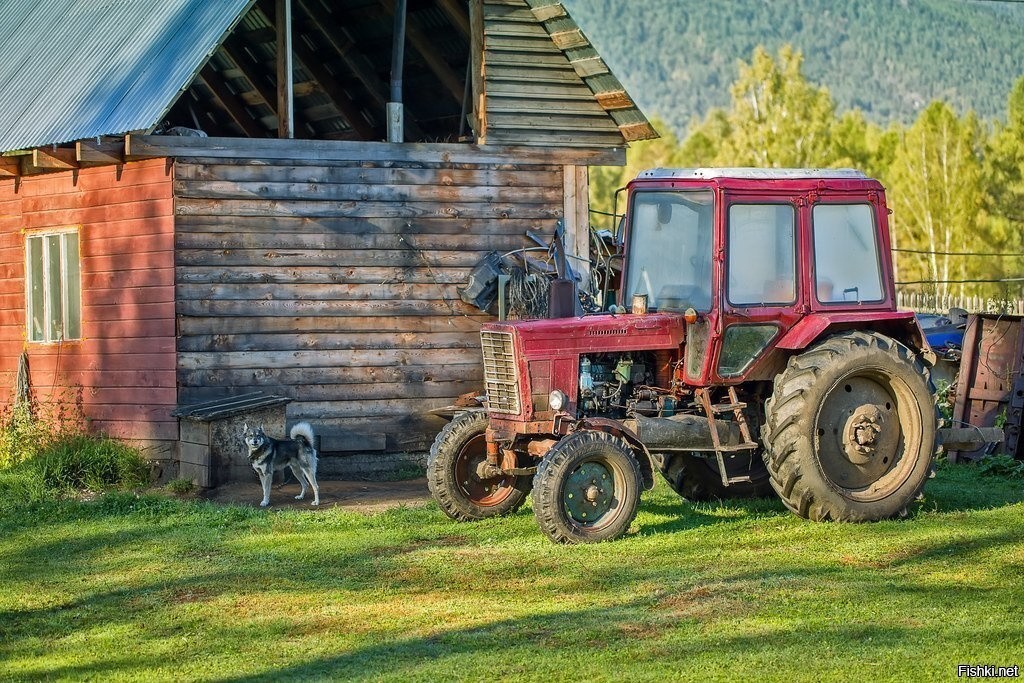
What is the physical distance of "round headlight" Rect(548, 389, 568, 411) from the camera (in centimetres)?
1006

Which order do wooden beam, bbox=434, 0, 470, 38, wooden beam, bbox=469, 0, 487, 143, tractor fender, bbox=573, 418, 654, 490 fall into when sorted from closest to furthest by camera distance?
tractor fender, bbox=573, 418, 654, 490
wooden beam, bbox=469, 0, 487, 143
wooden beam, bbox=434, 0, 470, 38

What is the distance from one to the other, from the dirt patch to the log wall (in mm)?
808

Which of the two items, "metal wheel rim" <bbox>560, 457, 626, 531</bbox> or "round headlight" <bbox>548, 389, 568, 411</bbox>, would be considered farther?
"round headlight" <bbox>548, 389, 568, 411</bbox>

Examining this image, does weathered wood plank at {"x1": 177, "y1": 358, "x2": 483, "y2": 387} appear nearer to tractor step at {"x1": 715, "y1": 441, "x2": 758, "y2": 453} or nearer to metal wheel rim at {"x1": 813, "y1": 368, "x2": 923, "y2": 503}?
tractor step at {"x1": 715, "y1": 441, "x2": 758, "y2": 453}

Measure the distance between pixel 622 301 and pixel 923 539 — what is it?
9.66 ft

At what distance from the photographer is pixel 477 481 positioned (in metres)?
10.9

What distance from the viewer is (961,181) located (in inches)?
1647

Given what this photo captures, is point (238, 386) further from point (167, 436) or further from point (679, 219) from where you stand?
point (679, 219)

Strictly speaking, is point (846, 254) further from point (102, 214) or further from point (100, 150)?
point (102, 214)

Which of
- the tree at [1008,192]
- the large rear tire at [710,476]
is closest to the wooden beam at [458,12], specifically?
the large rear tire at [710,476]

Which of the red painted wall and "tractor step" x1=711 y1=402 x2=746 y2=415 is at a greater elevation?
the red painted wall

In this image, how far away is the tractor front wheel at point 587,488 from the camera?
9.62 metres

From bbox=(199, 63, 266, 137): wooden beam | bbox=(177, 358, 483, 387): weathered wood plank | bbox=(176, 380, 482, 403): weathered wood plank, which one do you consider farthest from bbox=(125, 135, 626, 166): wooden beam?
bbox=(199, 63, 266, 137): wooden beam

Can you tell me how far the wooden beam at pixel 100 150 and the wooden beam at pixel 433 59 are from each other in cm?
382
